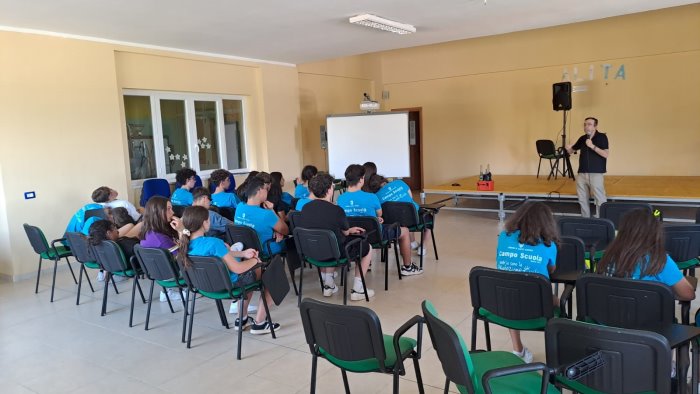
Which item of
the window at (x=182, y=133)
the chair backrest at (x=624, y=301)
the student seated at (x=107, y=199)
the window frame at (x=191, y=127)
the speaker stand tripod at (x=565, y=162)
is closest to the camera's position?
the chair backrest at (x=624, y=301)

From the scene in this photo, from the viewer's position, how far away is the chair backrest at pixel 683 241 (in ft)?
11.2

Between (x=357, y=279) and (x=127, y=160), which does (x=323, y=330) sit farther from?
(x=127, y=160)

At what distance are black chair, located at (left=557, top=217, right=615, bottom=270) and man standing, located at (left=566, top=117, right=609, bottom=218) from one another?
2.80m

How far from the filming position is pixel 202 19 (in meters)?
5.58

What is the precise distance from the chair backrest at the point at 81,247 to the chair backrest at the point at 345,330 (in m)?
2.99

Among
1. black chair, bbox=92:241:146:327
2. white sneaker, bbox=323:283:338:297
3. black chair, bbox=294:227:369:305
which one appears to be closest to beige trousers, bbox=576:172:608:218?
white sneaker, bbox=323:283:338:297

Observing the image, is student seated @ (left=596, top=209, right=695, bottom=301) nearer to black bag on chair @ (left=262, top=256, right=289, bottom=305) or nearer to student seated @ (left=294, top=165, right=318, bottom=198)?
black bag on chair @ (left=262, top=256, right=289, bottom=305)

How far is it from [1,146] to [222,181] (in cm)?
245

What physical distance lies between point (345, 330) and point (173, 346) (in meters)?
2.03

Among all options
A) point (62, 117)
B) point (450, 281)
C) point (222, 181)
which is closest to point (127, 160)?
point (62, 117)

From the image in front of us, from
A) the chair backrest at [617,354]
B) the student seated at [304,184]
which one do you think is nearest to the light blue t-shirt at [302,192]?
the student seated at [304,184]

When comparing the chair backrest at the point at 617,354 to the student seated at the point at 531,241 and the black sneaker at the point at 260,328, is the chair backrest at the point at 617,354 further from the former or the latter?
the black sneaker at the point at 260,328

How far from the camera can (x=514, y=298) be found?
2.56m

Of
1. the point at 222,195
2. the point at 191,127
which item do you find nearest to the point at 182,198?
the point at 222,195
